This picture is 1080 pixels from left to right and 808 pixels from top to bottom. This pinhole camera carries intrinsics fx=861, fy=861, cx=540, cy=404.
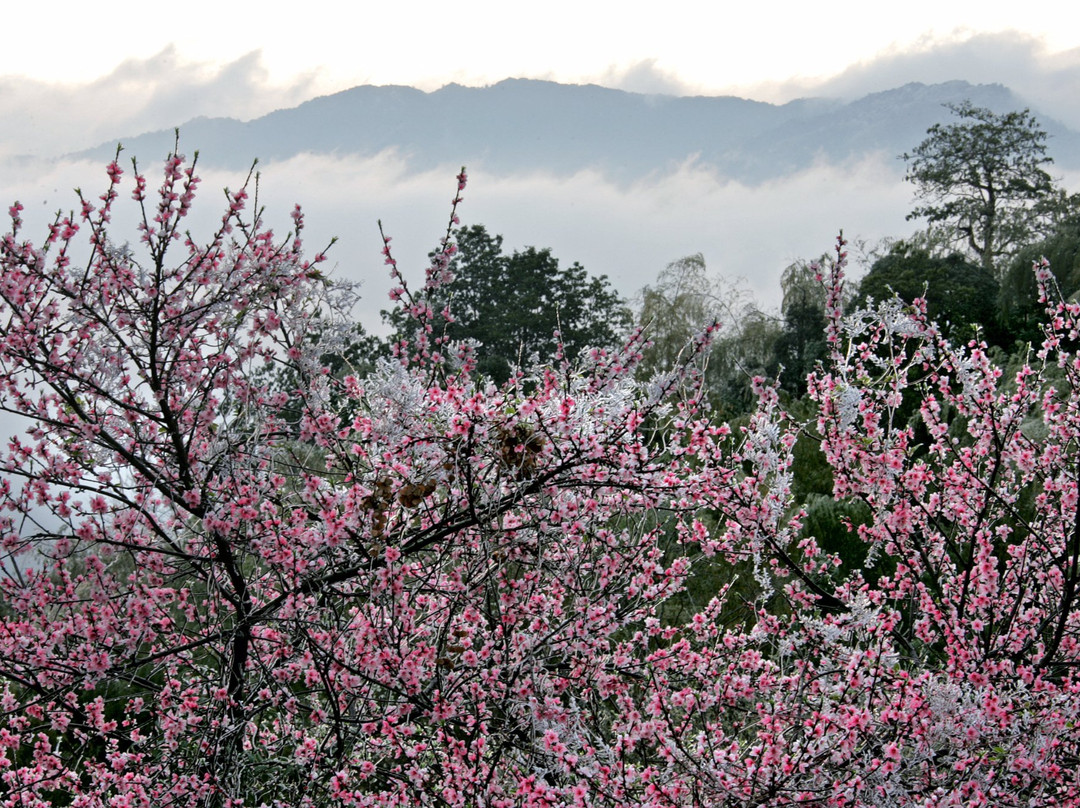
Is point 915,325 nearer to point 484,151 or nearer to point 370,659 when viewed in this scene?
point 370,659

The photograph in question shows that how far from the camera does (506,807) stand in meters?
2.75

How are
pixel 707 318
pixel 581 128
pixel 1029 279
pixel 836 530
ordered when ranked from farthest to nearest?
pixel 581 128
pixel 707 318
pixel 1029 279
pixel 836 530

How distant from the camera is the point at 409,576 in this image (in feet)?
10.4

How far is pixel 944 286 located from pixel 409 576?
1804cm

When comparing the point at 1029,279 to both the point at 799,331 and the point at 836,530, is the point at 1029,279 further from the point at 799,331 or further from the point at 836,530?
the point at 836,530

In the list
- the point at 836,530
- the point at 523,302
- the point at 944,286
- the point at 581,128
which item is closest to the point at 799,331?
the point at 944,286

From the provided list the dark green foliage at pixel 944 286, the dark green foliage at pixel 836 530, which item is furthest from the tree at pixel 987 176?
the dark green foliage at pixel 836 530

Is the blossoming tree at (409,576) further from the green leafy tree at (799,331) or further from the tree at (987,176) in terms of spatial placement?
the tree at (987,176)

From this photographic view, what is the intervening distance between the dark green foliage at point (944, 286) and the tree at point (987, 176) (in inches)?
344

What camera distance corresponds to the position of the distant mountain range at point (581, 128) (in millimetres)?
115438

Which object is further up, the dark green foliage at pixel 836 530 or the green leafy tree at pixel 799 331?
the green leafy tree at pixel 799 331

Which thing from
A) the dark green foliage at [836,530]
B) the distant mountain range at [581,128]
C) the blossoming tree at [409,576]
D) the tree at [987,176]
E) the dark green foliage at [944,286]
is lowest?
the dark green foliage at [836,530]

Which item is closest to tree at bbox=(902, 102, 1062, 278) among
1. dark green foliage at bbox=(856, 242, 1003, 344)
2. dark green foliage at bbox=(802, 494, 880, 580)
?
dark green foliage at bbox=(856, 242, 1003, 344)

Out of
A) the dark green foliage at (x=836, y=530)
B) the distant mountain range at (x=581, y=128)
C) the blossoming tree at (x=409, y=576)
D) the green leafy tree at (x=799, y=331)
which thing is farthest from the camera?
the distant mountain range at (x=581, y=128)
